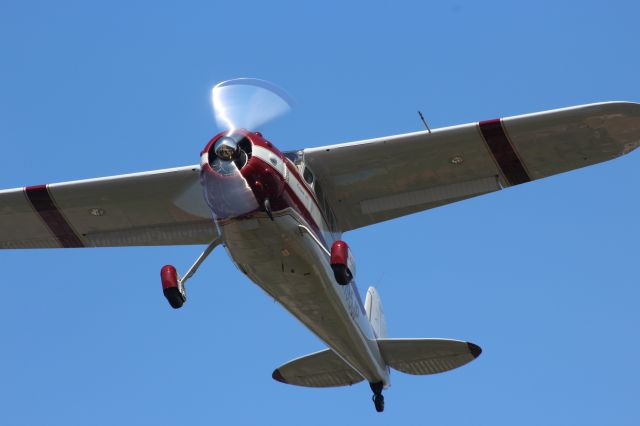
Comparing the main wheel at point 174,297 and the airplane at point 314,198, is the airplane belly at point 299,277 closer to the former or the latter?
the airplane at point 314,198

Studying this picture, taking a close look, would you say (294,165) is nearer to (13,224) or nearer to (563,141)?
(563,141)

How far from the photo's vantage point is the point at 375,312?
2408cm

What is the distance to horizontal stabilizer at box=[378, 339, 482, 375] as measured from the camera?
22.1 meters

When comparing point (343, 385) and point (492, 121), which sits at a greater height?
point (492, 121)

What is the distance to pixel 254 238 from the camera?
18109mm

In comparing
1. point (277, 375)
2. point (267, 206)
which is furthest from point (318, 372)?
point (267, 206)

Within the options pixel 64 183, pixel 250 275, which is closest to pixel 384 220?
pixel 250 275

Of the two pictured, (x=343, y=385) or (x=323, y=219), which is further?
(x=343, y=385)

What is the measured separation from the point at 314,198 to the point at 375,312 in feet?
17.7

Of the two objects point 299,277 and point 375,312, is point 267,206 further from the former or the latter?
point 375,312

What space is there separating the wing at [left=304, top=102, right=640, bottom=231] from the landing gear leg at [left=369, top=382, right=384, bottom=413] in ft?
11.0

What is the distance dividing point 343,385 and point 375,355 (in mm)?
1396

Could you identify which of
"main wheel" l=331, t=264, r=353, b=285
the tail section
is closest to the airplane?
"main wheel" l=331, t=264, r=353, b=285

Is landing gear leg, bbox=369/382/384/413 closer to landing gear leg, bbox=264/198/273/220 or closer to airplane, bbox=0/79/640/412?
airplane, bbox=0/79/640/412
